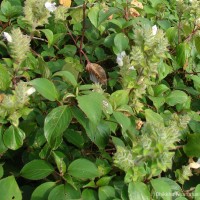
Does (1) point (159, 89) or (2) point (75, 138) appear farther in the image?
(1) point (159, 89)

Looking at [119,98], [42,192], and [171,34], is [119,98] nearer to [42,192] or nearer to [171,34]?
[42,192]

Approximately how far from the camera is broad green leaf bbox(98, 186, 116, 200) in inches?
46.0

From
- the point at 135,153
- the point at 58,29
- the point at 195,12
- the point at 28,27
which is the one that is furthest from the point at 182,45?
the point at 135,153

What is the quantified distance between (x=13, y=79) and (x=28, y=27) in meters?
0.45

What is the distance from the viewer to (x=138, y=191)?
1.14 metres

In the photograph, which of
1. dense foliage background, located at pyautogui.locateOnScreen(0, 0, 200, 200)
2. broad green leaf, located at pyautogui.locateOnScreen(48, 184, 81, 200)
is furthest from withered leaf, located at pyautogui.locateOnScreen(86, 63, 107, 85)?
broad green leaf, located at pyautogui.locateOnScreen(48, 184, 81, 200)

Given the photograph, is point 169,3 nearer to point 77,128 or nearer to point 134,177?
point 77,128

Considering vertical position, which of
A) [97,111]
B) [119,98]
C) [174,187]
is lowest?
[174,187]

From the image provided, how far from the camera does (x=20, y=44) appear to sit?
1250mm

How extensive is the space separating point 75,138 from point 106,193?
231 millimetres

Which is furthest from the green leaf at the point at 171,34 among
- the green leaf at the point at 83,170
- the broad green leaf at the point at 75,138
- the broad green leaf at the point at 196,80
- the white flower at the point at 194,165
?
the green leaf at the point at 83,170

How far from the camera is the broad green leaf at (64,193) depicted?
3.61 ft

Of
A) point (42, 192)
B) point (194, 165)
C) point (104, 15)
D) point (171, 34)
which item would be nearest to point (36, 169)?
point (42, 192)

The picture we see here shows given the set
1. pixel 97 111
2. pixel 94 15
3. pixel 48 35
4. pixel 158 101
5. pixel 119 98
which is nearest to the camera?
pixel 97 111
